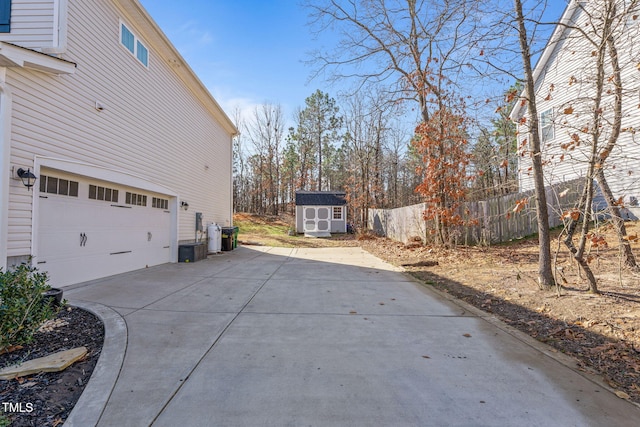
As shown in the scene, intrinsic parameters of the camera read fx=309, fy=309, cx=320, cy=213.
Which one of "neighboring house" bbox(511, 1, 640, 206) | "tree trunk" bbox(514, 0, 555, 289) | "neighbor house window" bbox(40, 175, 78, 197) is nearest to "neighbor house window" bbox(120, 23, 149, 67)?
"neighbor house window" bbox(40, 175, 78, 197)

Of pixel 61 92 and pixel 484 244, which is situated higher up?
pixel 61 92

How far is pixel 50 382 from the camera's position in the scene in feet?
8.27

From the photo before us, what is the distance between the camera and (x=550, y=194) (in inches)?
431

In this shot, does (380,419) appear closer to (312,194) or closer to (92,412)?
(92,412)

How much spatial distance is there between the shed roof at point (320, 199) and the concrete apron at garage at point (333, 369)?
17.6 metres

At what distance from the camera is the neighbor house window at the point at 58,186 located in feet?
17.1

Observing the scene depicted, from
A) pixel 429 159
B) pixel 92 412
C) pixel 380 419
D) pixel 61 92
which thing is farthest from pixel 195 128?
pixel 380 419

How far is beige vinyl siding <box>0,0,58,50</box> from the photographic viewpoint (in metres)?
5.22

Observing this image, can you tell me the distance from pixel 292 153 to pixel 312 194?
10.5m

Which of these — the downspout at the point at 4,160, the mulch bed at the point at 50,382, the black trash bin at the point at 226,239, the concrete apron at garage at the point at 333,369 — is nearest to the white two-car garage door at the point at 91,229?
the downspout at the point at 4,160

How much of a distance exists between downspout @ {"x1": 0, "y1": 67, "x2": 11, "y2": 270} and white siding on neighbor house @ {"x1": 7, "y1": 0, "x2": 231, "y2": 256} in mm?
111

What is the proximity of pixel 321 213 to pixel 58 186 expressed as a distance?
17.8 metres

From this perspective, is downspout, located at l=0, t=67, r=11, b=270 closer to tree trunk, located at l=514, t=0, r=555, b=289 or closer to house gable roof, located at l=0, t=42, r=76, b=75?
house gable roof, located at l=0, t=42, r=76, b=75

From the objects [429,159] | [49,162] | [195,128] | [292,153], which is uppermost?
[292,153]
